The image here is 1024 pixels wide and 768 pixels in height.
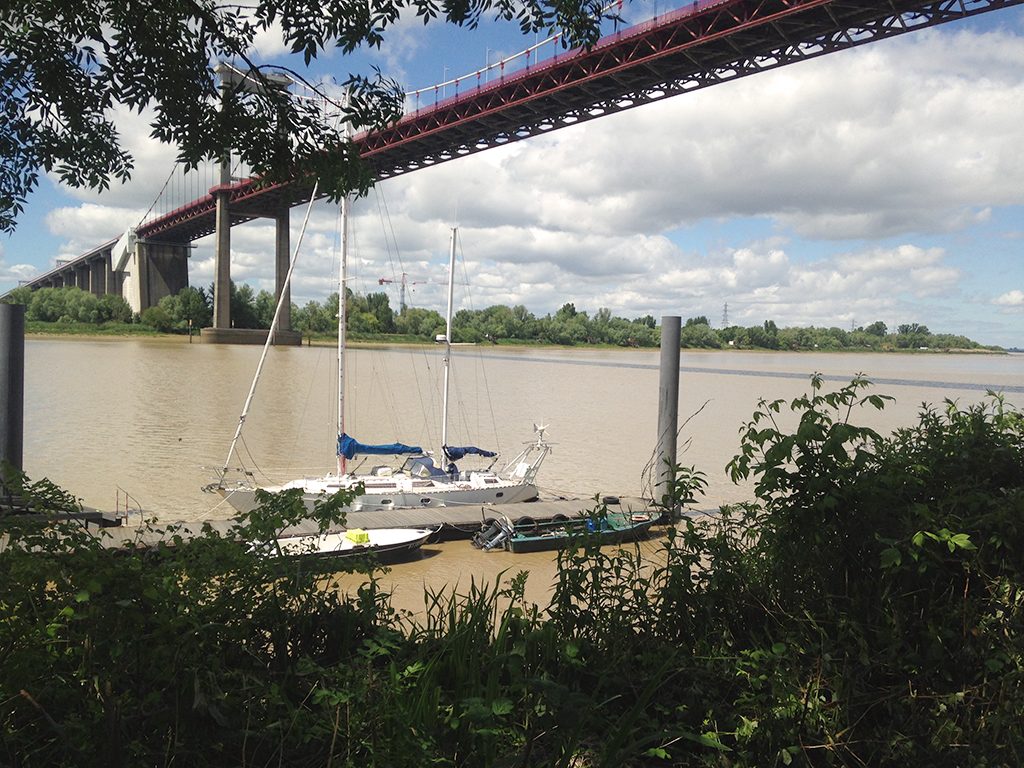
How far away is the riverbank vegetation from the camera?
2197 mm

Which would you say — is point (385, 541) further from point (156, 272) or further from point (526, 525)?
point (156, 272)

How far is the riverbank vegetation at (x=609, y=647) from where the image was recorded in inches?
86.5

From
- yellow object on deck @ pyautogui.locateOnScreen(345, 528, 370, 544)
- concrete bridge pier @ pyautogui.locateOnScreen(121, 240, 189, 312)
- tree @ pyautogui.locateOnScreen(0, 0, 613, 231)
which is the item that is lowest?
yellow object on deck @ pyautogui.locateOnScreen(345, 528, 370, 544)

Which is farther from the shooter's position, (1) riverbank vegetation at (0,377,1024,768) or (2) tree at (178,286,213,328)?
(2) tree at (178,286,213,328)

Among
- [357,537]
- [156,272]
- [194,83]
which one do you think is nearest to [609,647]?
[194,83]

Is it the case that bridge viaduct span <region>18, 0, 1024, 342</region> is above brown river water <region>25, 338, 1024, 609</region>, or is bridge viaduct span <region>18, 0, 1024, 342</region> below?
above

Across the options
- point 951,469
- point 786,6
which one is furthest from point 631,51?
point 951,469

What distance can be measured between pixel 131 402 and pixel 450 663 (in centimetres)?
3266

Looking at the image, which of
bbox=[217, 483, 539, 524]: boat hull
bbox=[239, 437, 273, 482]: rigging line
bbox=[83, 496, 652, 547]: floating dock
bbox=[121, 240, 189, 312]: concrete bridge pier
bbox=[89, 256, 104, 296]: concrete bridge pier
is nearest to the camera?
bbox=[83, 496, 652, 547]: floating dock

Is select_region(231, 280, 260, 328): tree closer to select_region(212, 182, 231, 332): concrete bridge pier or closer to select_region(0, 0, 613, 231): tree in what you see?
select_region(212, 182, 231, 332): concrete bridge pier

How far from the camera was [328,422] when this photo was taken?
29344 mm

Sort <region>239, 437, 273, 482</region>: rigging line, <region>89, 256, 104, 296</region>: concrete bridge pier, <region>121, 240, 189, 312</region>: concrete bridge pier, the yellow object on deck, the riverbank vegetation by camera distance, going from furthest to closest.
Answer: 1. <region>89, 256, 104, 296</region>: concrete bridge pier
2. <region>121, 240, 189, 312</region>: concrete bridge pier
3. <region>239, 437, 273, 482</region>: rigging line
4. the yellow object on deck
5. the riverbank vegetation

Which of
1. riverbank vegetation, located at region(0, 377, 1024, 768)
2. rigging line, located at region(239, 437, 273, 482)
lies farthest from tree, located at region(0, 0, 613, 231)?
rigging line, located at region(239, 437, 273, 482)

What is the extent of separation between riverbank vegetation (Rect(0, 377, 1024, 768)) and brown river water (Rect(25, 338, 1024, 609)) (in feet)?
9.81
